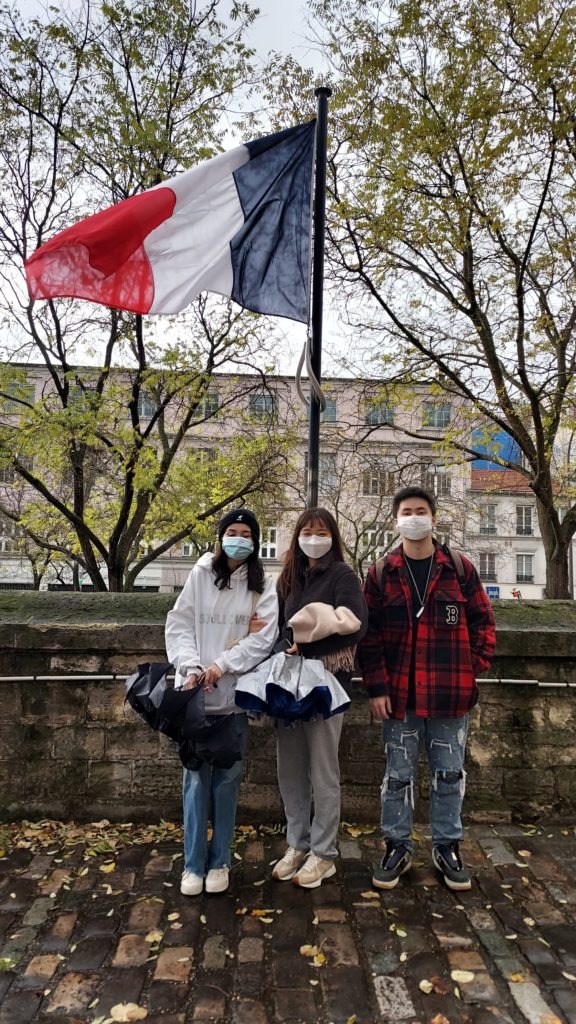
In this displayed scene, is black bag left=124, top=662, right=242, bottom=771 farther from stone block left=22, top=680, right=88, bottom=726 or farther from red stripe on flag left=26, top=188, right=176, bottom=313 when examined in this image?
red stripe on flag left=26, top=188, right=176, bottom=313

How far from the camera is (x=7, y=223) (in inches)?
387

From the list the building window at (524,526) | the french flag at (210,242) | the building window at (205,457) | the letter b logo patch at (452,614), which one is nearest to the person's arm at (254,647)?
the letter b logo patch at (452,614)

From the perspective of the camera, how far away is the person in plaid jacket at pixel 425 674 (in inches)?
124

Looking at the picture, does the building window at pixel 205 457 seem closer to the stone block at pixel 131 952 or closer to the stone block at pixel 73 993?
the stone block at pixel 131 952

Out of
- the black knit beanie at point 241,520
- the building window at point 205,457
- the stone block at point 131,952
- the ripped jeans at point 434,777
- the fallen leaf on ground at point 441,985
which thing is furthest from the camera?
the building window at point 205,457

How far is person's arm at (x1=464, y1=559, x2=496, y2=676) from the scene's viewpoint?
3236mm

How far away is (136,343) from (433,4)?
6.32 m

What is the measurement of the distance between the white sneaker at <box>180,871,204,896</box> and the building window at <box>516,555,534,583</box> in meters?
47.9

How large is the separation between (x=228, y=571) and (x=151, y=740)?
4.59 feet

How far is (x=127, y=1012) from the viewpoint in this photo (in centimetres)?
227

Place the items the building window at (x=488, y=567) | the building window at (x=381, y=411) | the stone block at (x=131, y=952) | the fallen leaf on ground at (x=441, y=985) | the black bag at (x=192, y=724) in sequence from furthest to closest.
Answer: the building window at (x=488, y=567)
the building window at (x=381, y=411)
the black bag at (x=192, y=724)
the stone block at (x=131, y=952)
the fallen leaf on ground at (x=441, y=985)

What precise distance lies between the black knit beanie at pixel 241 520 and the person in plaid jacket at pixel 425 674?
692mm

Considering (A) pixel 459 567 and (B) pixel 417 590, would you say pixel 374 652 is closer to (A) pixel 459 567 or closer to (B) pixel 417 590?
(B) pixel 417 590

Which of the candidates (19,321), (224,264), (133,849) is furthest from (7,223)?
(133,849)
